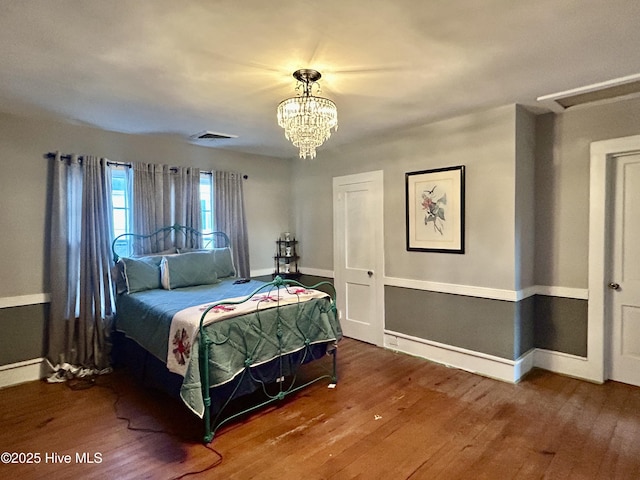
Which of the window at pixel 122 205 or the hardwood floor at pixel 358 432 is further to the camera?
the window at pixel 122 205

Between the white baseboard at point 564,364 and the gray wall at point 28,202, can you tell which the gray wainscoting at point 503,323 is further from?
the gray wall at point 28,202

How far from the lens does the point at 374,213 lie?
4289 millimetres

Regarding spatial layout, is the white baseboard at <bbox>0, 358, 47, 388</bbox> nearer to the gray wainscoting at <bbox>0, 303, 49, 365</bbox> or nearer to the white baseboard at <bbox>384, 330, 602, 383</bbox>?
the gray wainscoting at <bbox>0, 303, 49, 365</bbox>

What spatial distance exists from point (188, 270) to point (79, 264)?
100cm

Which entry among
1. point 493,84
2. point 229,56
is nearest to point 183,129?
point 229,56

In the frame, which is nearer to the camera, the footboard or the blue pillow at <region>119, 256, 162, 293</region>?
the footboard

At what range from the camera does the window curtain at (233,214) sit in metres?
4.60

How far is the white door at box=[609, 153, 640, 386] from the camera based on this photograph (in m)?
3.08

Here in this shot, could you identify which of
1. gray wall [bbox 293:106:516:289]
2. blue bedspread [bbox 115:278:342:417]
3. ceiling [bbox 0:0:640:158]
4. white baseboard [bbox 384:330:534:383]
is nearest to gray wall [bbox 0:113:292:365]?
ceiling [bbox 0:0:640:158]

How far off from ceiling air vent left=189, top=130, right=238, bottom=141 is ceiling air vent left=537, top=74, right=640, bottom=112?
3006 millimetres

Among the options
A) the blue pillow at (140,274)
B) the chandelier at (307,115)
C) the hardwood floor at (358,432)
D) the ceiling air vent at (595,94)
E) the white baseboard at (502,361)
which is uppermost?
the ceiling air vent at (595,94)

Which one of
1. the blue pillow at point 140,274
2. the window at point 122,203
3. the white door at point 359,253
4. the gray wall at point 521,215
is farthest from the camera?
the white door at point 359,253

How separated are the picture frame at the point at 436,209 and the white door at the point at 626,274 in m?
1.25

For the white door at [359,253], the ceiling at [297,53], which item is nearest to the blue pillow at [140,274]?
the ceiling at [297,53]
